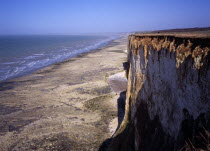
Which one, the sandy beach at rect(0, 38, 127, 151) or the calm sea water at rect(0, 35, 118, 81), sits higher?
the calm sea water at rect(0, 35, 118, 81)

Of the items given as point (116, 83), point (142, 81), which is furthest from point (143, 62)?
point (116, 83)

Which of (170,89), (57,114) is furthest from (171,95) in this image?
(57,114)

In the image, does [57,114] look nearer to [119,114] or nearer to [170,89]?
[119,114]

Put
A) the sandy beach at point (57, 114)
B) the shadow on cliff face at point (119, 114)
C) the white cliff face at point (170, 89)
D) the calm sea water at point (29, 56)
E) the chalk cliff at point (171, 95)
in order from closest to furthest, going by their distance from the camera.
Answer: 1. the chalk cliff at point (171, 95)
2. the white cliff face at point (170, 89)
3. the shadow on cliff face at point (119, 114)
4. the sandy beach at point (57, 114)
5. the calm sea water at point (29, 56)

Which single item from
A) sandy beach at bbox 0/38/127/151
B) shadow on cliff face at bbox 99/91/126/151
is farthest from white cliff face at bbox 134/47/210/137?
sandy beach at bbox 0/38/127/151

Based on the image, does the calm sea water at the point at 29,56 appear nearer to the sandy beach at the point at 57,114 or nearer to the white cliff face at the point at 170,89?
the sandy beach at the point at 57,114

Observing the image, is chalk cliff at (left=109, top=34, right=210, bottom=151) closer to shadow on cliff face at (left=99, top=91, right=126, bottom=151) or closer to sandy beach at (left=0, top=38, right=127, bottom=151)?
shadow on cliff face at (left=99, top=91, right=126, bottom=151)

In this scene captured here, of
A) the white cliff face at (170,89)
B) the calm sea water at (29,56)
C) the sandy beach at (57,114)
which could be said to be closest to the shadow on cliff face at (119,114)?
the sandy beach at (57,114)
